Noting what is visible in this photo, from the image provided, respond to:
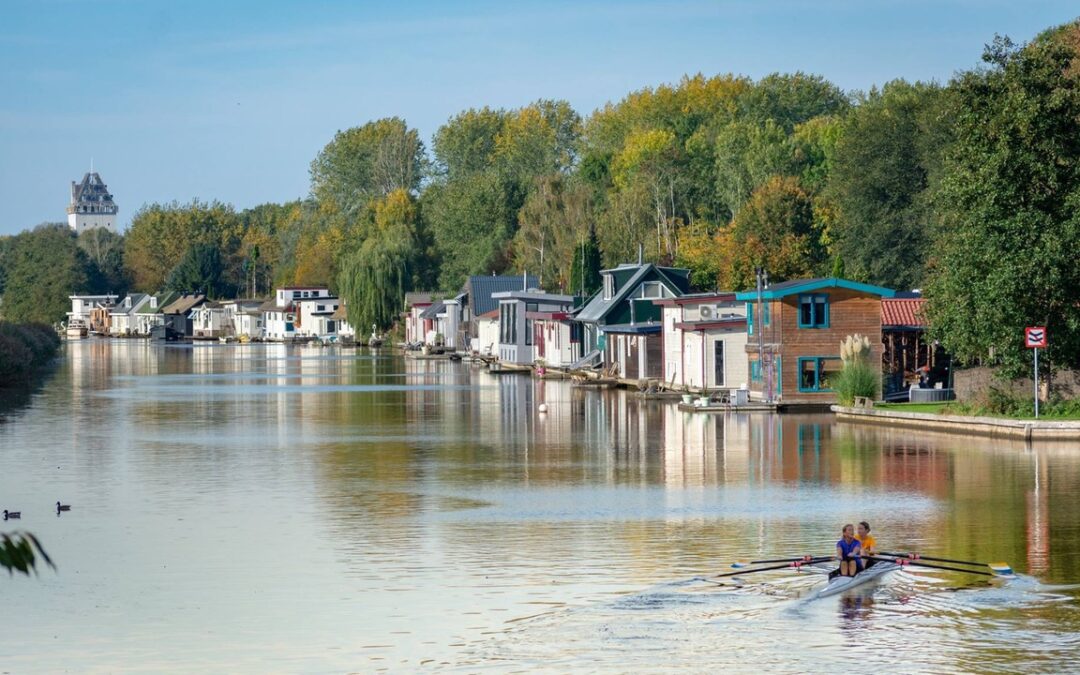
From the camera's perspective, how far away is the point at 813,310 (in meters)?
67.8

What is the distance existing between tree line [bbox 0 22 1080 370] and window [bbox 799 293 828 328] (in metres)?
7.17

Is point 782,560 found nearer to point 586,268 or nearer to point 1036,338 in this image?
point 1036,338

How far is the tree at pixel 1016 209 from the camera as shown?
2068 inches

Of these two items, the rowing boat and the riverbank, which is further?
the riverbank

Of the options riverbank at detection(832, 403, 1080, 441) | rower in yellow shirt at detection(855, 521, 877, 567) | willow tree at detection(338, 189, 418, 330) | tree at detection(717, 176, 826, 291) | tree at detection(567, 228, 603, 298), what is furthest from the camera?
willow tree at detection(338, 189, 418, 330)

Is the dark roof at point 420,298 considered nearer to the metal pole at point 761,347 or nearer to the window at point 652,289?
the window at point 652,289

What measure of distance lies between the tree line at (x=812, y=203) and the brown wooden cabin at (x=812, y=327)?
6.28 metres

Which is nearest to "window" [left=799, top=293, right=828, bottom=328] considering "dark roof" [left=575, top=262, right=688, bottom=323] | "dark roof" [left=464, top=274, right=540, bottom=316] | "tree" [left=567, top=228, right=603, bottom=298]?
"dark roof" [left=575, top=262, right=688, bottom=323]

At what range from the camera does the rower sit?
27125mm

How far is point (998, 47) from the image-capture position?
54406 millimetres

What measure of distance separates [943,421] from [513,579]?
32.5m

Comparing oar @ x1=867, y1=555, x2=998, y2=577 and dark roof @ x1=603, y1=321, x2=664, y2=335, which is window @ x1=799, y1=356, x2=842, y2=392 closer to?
dark roof @ x1=603, y1=321, x2=664, y2=335

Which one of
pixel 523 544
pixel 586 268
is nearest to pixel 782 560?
pixel 523 544

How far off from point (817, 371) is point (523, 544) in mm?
37634
